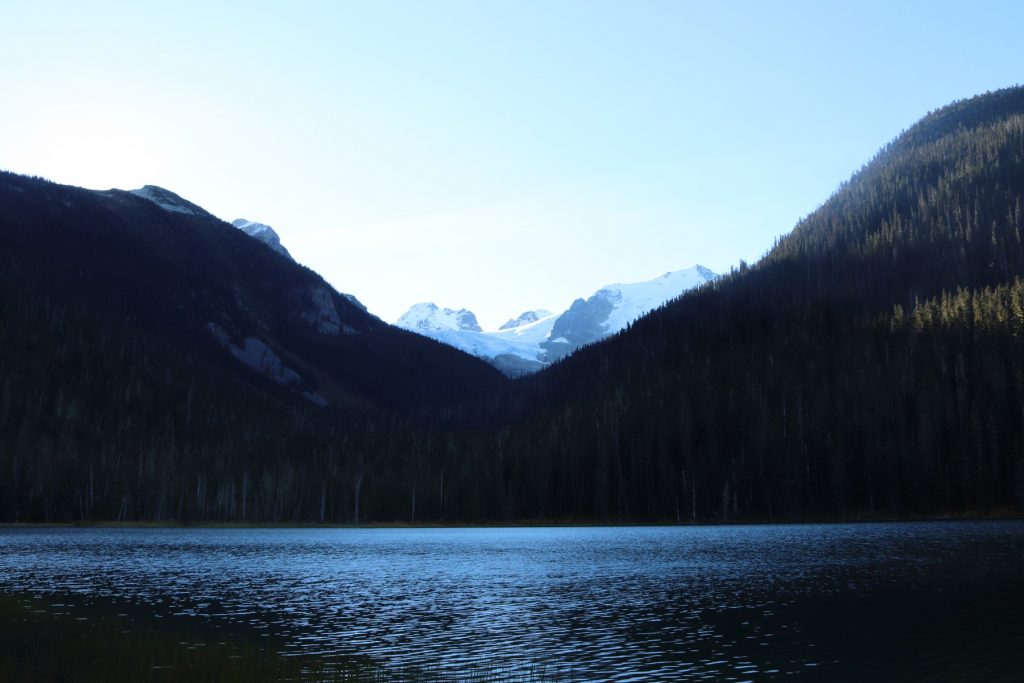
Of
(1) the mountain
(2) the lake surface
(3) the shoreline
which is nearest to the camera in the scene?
(2) the lake surface

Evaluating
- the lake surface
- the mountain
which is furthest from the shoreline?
the lake surface

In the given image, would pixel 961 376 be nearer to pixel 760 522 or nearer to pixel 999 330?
pixel 999 330

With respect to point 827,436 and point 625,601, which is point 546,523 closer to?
point 827,436

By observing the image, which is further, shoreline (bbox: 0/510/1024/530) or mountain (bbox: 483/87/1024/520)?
mountain (bbox: 483/87/1024/520)

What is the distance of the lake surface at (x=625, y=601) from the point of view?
34219mm

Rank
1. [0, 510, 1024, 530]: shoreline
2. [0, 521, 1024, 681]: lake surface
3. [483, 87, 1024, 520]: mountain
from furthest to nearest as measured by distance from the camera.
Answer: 1. [483, 87, 1024, 520]: mountain
2. [0, 510, 1024, 530]: shoreline
3. [0, 521, 1024, 681]: lake surface

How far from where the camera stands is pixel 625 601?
171 ft

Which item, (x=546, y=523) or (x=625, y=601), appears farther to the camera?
(x=546, y=523)

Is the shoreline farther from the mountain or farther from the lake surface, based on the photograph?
the lake surface

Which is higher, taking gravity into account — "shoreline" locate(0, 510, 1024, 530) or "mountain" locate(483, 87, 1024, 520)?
"mountain" locate(483, 87, 1024, 520)

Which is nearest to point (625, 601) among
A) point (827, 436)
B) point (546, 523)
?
point (827, 436)

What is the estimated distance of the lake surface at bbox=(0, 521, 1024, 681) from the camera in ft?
112

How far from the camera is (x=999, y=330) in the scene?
158 meters

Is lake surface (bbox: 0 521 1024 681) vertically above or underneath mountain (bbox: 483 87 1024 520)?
underneath
